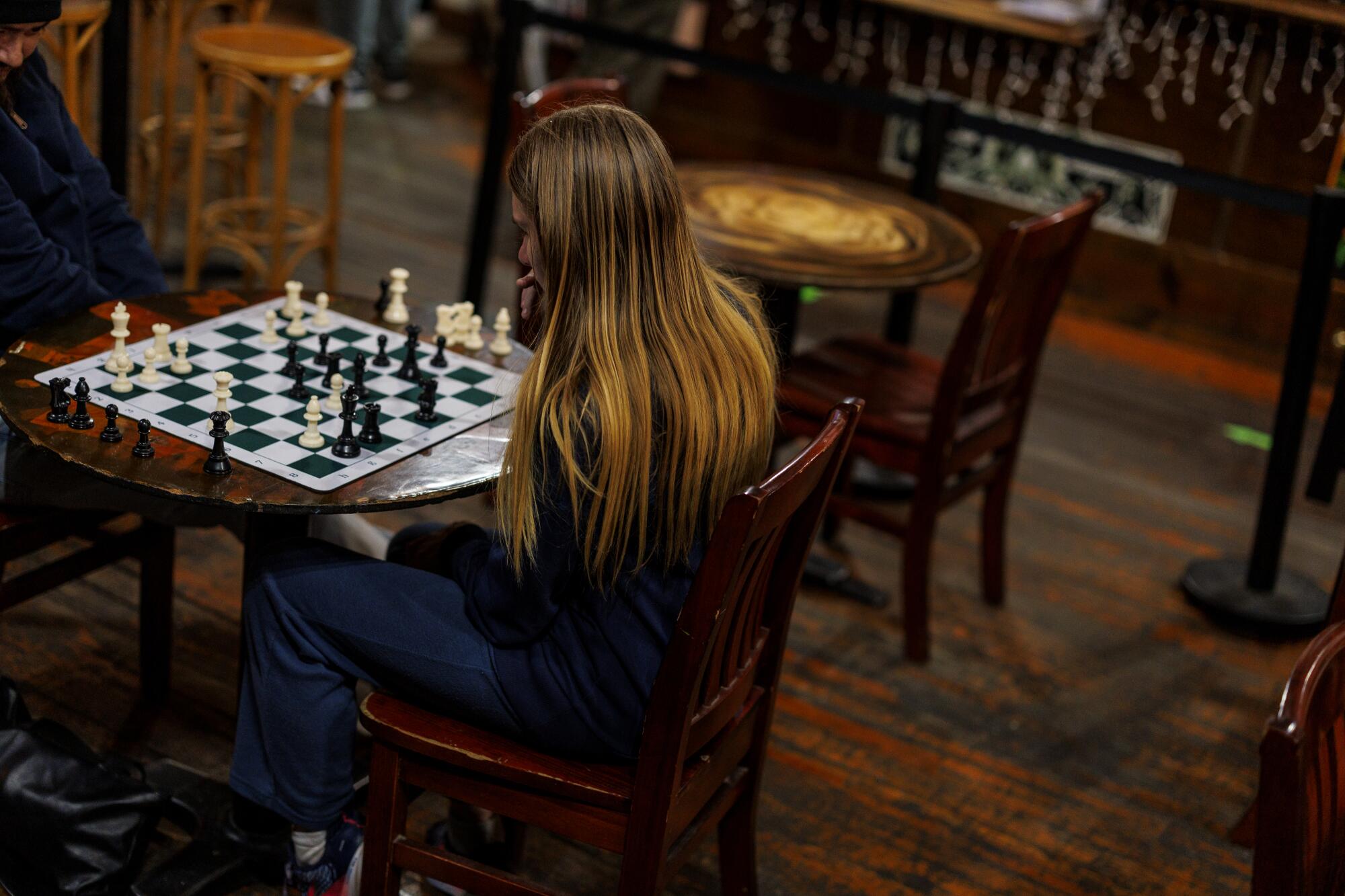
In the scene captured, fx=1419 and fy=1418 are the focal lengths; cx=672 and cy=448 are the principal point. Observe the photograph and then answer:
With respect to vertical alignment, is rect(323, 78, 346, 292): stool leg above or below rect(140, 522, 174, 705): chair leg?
above

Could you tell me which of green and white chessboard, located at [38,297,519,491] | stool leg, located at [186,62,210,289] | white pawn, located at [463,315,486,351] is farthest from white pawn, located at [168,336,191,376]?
stool leg, located at [186,62,210,289]

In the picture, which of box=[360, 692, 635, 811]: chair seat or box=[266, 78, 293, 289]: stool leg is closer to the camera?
box=[360, 692, 635, 811]: chair seat

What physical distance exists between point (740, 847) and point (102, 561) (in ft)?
3.72

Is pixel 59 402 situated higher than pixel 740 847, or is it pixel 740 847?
pixel 59 402

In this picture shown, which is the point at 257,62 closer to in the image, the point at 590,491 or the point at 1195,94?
the point at 590,491

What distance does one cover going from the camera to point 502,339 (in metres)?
2.33

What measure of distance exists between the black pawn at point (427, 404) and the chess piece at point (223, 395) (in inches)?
10.1

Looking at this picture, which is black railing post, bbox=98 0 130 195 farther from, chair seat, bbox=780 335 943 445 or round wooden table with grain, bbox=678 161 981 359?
chair seat, bbox=780 335 943 445

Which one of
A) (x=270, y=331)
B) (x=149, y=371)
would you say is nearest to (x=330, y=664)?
(x=149, y=371)

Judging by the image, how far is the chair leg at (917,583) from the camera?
116 inches

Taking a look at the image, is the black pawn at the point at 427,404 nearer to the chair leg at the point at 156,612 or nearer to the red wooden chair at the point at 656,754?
the red wooden chair at the point at 656,754

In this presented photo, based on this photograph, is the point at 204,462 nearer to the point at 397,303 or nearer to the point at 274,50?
the point at 397,303

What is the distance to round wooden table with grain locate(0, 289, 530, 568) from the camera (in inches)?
68.8

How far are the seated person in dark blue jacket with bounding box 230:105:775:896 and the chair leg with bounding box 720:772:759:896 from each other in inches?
14.6
